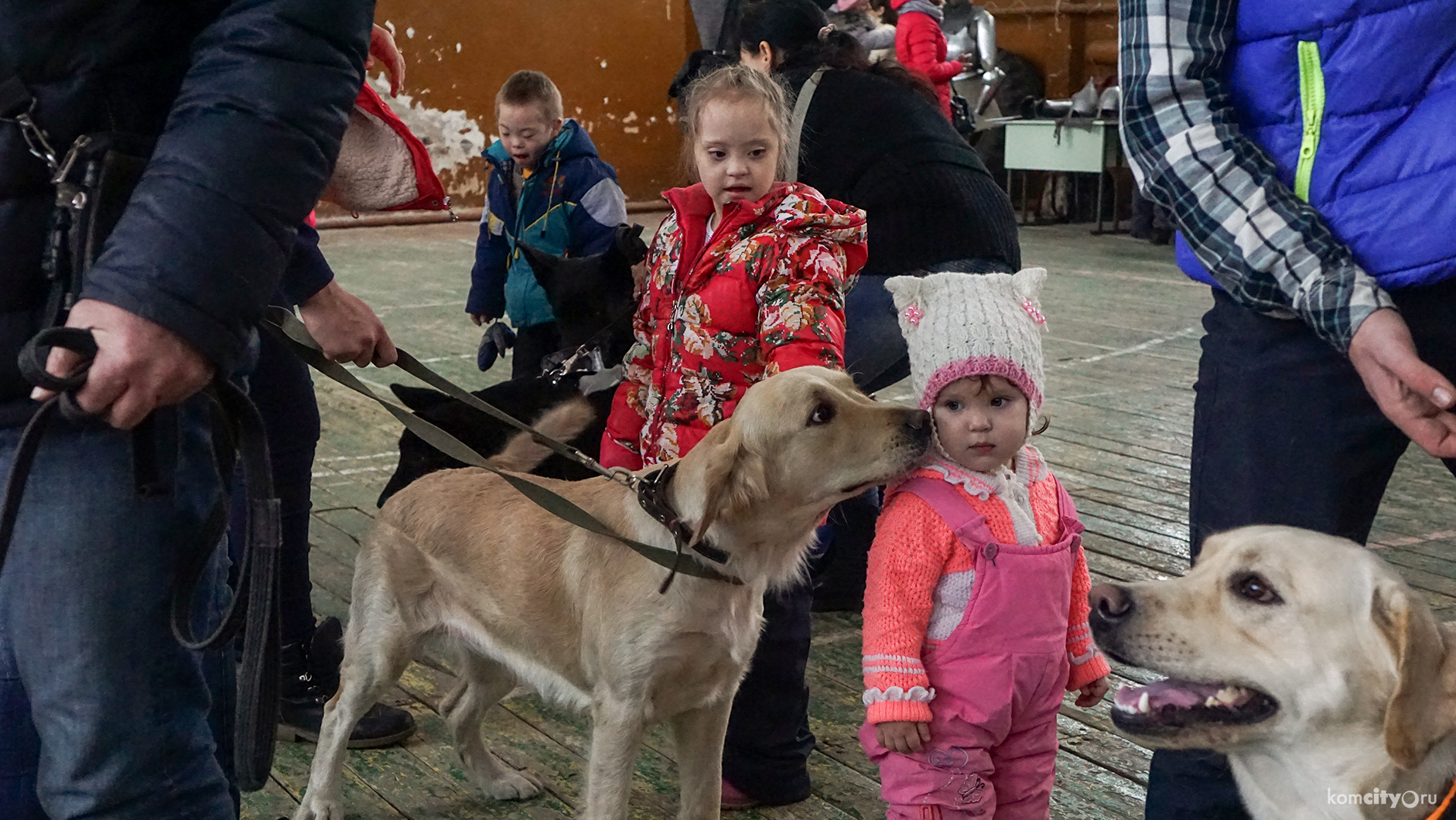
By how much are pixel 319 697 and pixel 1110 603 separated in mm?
2069

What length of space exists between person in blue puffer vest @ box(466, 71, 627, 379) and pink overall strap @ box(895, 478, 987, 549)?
2552mm

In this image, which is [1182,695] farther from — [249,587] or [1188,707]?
[249,587]

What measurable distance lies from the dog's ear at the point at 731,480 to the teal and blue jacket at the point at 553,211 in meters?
2.47

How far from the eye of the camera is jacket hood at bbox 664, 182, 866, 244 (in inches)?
112

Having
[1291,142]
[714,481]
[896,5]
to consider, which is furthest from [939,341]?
[896,5]

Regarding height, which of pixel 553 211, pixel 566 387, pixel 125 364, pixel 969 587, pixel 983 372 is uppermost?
pixel 125 364

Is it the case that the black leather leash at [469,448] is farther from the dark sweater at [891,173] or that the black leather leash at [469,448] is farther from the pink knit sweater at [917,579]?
the dark sweater at [891,173]

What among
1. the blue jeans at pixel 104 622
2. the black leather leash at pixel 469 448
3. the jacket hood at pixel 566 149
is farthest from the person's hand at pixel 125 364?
the jacket hood at pixel 566 149

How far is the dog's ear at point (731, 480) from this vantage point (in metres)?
2.32

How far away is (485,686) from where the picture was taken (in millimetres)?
3004

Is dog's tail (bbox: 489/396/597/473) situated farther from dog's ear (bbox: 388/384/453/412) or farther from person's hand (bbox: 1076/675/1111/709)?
person's hand (bbox: 1076/675/1111/709)

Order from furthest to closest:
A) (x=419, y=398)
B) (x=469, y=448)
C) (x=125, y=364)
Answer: (x=419, y=398), (x=469, y=448), (x=125, y=364)

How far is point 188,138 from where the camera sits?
1430 mm

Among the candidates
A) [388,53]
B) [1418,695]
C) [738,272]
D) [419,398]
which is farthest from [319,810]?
[1418,695]
